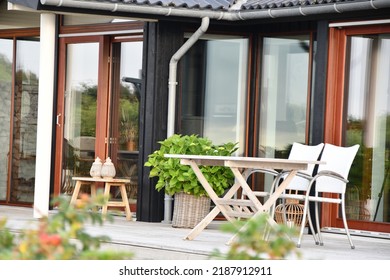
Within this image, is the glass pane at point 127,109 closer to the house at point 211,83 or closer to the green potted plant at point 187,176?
the house at point 211,83

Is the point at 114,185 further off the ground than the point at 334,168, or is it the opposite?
the point at 334,168

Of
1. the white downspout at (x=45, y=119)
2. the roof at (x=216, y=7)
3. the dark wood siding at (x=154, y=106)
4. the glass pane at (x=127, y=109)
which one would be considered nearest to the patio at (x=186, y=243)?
the dark wood siding at (x=154, y=106)

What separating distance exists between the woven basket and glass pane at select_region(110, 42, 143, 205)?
3.09 ft

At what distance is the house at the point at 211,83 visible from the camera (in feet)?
28.2

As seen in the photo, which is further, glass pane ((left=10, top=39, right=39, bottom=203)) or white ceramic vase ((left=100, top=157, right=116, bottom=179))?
glass pane ((left=10, top=39, right=39, bottom=203))

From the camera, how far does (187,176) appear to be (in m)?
8.90

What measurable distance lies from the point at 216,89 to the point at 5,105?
121 inches

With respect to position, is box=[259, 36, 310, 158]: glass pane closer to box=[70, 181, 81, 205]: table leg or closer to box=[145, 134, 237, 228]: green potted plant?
box=[145, 134, 237, 228]: green potted plant

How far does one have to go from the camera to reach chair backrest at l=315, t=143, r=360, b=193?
25.5 ft

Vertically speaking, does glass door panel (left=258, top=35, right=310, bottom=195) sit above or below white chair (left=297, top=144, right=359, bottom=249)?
above

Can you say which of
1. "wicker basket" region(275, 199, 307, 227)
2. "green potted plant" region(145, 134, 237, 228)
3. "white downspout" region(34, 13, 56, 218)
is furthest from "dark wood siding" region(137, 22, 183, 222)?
"wicker basket" region(275, 199, 307, 227)

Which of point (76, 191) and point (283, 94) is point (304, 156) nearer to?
point (283, 94)

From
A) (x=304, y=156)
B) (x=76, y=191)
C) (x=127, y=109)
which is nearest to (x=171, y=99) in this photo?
(x=127, y=109)
